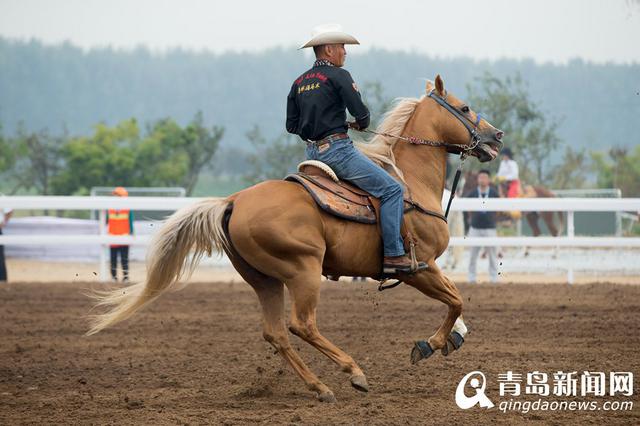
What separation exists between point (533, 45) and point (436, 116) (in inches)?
1970

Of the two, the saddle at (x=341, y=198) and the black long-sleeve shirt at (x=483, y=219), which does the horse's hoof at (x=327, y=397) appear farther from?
the black long-sleeve shirt at (x=483, y=219)

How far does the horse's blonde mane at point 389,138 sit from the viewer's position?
7.87m

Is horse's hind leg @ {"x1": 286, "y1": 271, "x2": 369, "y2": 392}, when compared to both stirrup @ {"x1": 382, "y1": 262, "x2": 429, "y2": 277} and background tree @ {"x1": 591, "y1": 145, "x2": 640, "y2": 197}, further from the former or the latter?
background tree @ {"x1": 591, "y1": 145, "x2": 640, "y2": 197}

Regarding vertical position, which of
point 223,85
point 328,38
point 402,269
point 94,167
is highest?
point 223,85

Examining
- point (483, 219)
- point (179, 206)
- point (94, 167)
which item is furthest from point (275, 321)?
point (94, 167)

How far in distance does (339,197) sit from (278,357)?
7.71ft

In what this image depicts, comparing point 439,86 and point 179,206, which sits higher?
point 439,86

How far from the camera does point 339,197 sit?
7289 mm

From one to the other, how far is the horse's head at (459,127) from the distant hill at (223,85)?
48.1 meters

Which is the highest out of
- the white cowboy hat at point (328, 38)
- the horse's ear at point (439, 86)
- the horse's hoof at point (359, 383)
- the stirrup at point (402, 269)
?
the white cowboy hat at point (328, 38)

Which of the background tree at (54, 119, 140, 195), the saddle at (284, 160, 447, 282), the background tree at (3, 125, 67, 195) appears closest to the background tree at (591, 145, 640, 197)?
the background tree at (54, 119, 140, 195)

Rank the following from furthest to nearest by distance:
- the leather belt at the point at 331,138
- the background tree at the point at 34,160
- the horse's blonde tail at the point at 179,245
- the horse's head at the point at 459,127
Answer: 1. the background tree at the point at 34,160
2. the horse's head at the point at 459,127
3. the leather belt at the point at 331,138
4. the horse's blonde tail at the point at 179,245

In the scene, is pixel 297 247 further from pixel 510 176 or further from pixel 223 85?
pixel 223 85

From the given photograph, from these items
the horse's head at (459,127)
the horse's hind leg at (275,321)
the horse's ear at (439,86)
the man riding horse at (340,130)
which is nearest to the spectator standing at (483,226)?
the horse's head at (459,127)
